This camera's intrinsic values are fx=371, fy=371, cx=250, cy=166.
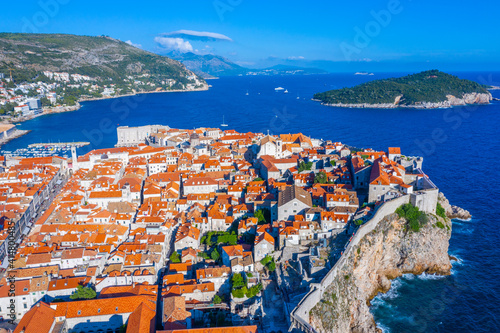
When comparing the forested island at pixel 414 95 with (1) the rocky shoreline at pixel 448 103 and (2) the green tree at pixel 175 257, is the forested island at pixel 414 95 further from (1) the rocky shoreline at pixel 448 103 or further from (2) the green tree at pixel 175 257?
(2) the green tree at pixel 175 257

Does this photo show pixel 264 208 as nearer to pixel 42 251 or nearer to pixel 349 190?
pixel 349 190

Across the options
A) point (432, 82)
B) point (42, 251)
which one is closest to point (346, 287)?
point (42, 251)

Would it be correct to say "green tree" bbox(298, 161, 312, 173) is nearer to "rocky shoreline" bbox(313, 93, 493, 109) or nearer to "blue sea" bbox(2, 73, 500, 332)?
"blue sea" bbox(2, 73, 500, 332)

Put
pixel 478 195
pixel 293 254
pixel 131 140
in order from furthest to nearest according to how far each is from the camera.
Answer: pixel 131 140 < pixel 478 195 < pixel 293 254

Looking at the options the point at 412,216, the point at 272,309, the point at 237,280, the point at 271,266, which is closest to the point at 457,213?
the point at 412,216

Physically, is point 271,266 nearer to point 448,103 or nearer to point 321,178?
point 321,178

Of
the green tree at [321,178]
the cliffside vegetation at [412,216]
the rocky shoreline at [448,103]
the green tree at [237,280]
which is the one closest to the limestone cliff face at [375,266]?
the cliffside vegetation at [412,216]
